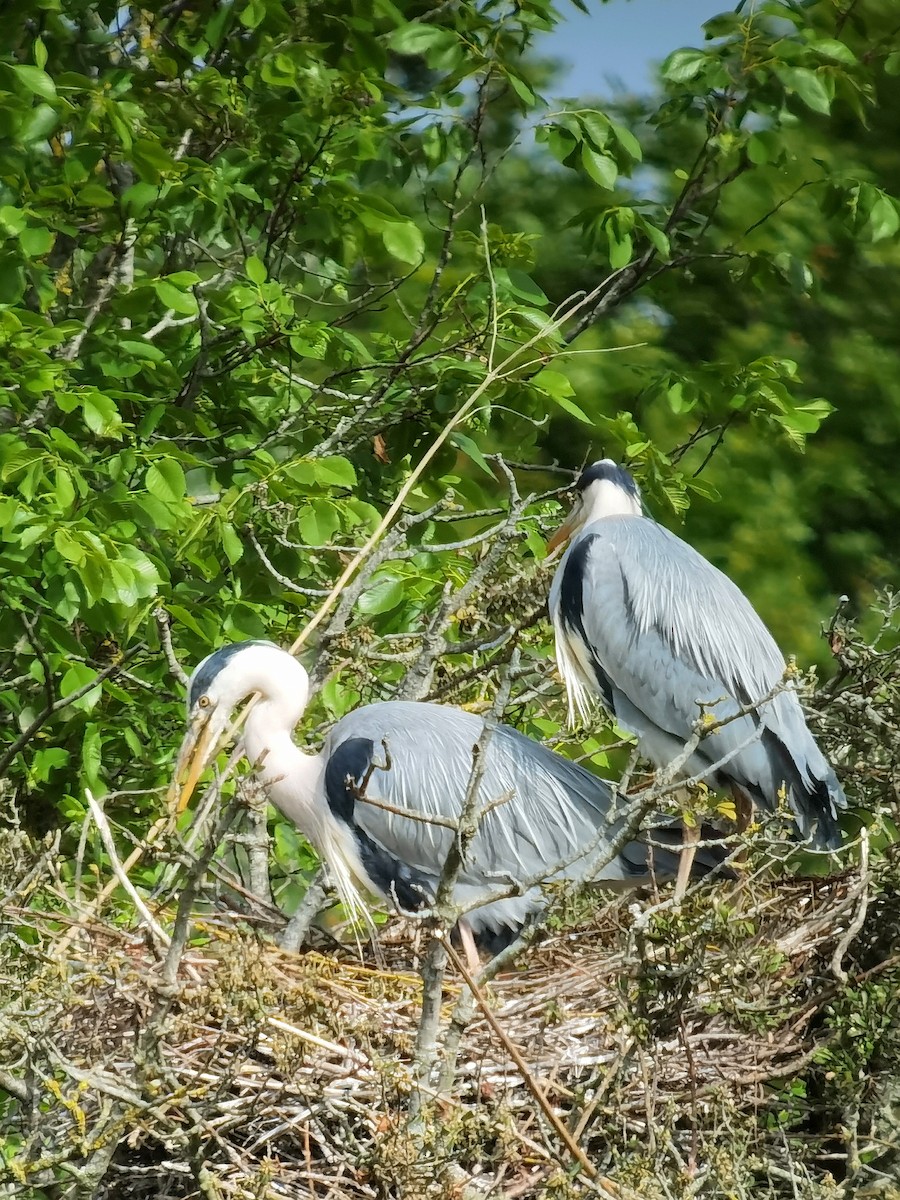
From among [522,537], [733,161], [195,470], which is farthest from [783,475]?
[195,470]

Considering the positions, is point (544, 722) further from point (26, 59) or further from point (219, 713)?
point (26, 59)

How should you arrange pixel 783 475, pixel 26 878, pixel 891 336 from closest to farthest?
1. pixel 26 878
2. pixel 783 475
3. pixel 891 336

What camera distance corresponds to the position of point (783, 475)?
7.50m

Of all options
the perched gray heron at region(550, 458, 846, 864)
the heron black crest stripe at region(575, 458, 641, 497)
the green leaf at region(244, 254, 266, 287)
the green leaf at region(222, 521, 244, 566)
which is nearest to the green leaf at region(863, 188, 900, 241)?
the heron black crest stripe at region(575, 458, 641, 497)

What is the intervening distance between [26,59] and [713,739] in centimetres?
307

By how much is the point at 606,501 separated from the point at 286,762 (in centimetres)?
149

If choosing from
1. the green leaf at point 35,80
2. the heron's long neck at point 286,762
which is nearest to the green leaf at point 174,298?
the green leaf at point 35,80

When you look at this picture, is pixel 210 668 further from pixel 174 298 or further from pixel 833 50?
pixel 833 50

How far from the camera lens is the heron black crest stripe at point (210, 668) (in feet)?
13.8

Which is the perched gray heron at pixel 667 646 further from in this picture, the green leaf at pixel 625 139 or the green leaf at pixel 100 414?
the green leaf at pixel 100 414

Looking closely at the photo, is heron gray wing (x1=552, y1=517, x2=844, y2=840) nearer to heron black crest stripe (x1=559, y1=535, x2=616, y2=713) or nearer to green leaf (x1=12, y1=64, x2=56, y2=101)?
heron black crest stripe (x1=559, y1=535, x2=616, y2=713)

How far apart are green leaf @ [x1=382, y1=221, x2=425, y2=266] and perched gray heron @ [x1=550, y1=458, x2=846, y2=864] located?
1.04 meters

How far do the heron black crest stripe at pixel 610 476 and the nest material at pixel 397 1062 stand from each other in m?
1.74

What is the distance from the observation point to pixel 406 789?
14.2 ft
